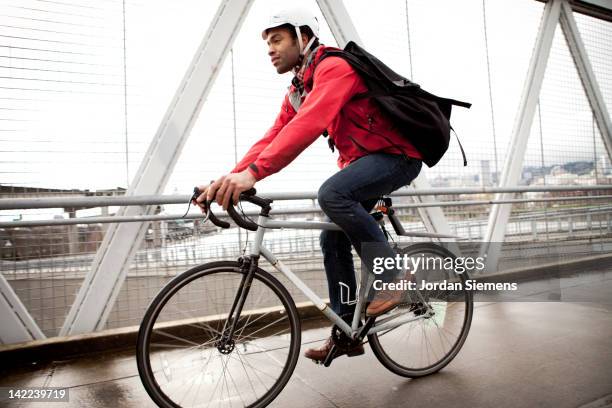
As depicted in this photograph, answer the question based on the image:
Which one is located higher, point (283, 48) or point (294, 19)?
point (294, 19)

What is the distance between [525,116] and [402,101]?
4350mm

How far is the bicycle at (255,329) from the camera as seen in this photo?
1748 millimetres

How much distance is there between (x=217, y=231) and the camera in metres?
3.24

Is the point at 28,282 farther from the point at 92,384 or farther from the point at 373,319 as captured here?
the point at 373,319

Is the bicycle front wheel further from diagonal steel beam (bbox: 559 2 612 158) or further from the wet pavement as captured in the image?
diagonal steel beam (bbox: 559 2 612 158)

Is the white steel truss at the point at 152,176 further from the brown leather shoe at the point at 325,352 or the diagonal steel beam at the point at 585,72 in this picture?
the diagonal steel beam at the point at 585,72

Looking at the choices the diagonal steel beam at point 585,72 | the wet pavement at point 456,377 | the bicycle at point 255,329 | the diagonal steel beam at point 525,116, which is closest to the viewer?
the bicycle at point 255,329

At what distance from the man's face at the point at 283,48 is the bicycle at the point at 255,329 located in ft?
2.27

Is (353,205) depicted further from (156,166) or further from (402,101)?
(156,166)

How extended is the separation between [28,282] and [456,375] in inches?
108

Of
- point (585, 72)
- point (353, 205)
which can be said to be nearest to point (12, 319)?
point (353, 205)

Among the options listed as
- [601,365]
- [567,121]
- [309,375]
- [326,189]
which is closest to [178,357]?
[309,375]

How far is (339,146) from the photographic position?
80.7 inches

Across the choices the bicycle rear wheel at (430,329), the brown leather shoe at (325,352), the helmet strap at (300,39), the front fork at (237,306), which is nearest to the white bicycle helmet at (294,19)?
the helmet strap at (300,39)
